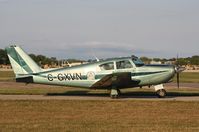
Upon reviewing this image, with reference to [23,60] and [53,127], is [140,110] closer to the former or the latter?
[53,127]

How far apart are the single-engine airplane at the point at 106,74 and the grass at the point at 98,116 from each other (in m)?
3.71

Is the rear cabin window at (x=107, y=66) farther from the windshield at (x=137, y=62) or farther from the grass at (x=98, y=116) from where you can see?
the grass at (x=98, y=116)

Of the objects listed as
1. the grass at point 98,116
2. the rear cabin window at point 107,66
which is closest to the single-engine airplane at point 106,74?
the rear cabin window at point 107,66

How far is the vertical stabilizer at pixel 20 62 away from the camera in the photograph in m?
22.6

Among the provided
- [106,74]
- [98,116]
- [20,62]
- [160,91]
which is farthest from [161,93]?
[98,116]

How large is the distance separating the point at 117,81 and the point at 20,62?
5730 mm

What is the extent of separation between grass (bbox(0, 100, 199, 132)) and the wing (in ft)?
11.1

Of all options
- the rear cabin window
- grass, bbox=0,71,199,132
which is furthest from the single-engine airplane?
grass, bbox=0,71,199,132

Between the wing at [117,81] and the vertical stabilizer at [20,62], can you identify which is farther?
the vertical stabilizer at [20,62]

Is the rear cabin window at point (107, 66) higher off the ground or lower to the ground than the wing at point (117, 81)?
higher

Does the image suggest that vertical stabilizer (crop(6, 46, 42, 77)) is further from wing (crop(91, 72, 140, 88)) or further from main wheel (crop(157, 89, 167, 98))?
main wheel (crop(157, 89, 167, 98))

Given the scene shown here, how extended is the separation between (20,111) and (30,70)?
25.9ft

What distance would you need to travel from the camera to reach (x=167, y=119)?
12.9 meters

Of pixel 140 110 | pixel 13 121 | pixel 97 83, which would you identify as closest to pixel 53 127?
pixel 13 121
